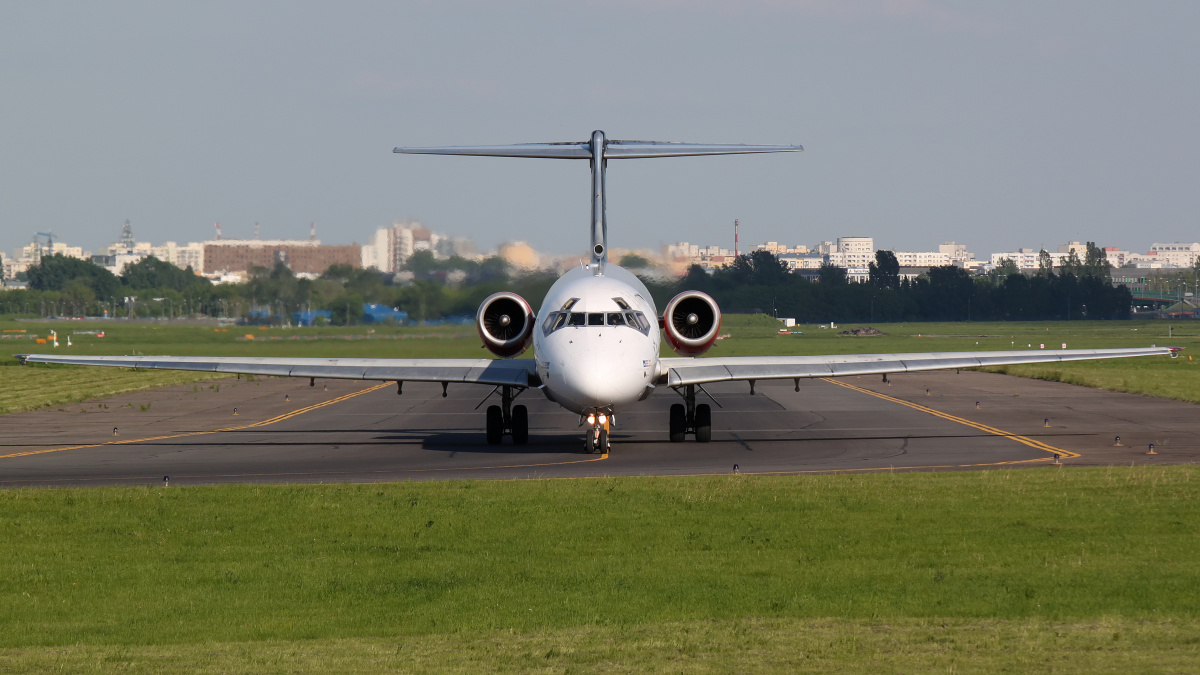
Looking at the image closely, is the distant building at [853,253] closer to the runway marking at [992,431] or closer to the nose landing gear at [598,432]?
the runway marking at [992,431]

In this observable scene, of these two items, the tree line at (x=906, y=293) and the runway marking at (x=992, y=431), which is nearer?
the runway marking at (x=992, y=431)

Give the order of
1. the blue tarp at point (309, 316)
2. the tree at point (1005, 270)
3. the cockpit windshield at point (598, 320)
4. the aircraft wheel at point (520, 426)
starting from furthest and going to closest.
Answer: the tree at point (1005, 270)
the blue tarp at point (309, 316)
the aircraft wheel at point (520, 426)
the cockpit windshield at point (598, 320)

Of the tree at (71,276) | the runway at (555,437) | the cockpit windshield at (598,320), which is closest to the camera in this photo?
the runway at (555,437)

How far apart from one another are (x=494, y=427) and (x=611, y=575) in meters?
14.9

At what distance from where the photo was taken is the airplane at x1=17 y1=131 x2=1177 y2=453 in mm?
22453

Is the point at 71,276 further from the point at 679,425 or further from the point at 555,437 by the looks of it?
the point at 679,425

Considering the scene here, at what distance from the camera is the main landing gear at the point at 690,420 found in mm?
26062

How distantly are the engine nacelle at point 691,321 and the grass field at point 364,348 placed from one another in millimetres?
15322

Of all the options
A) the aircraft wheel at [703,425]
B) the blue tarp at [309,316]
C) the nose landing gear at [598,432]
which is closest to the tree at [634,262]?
the aircraft wheel at [703,425]

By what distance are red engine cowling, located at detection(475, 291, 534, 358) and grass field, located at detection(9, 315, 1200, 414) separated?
14.3 meters

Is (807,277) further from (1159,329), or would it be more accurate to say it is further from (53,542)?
(53,542)

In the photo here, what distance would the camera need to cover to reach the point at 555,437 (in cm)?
2758

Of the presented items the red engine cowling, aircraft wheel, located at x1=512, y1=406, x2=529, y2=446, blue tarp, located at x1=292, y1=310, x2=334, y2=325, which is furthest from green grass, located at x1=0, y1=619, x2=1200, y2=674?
blue tarp, located at x1=292, y1=310, x2=334, y2=325

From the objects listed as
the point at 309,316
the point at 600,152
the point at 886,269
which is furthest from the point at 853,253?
the point at 600,152
